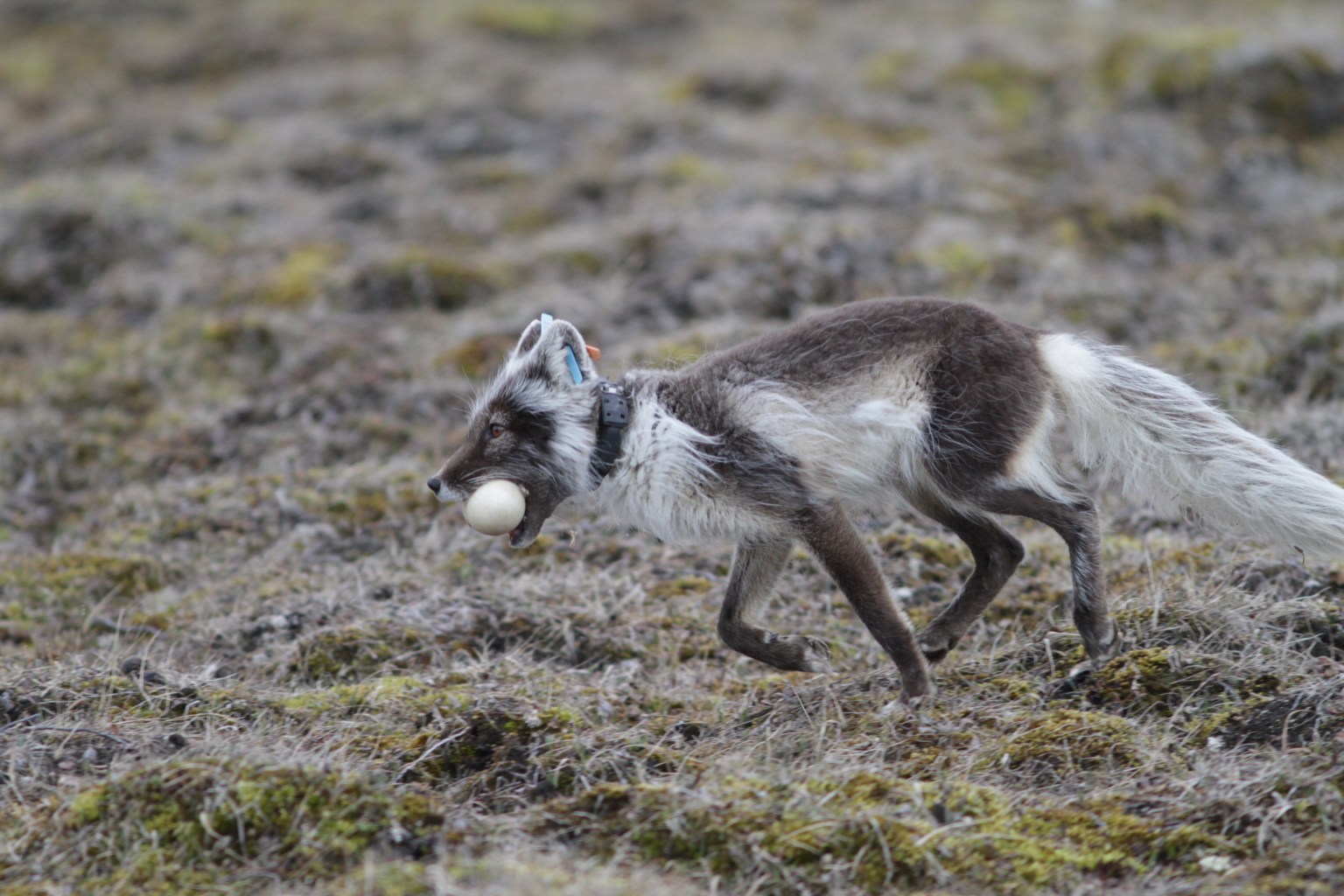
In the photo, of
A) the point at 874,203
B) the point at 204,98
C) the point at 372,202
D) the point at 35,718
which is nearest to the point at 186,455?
the point at 35,718

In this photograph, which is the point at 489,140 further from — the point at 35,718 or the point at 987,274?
the point at 35,718

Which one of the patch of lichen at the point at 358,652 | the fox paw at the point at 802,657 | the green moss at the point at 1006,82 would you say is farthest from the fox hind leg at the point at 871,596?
the green moss at the point at 1006,82

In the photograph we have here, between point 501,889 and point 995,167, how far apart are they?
11105 mm

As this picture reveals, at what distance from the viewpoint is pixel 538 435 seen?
5.38 m

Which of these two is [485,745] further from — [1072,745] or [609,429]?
[1072,745]

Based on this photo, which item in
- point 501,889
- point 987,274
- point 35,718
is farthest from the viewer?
point 987,274

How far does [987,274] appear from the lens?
10133 millimetres

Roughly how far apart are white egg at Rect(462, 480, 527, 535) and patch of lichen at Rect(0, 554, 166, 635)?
2.71 metres

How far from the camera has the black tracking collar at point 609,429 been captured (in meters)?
5.25

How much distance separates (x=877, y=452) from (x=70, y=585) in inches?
183

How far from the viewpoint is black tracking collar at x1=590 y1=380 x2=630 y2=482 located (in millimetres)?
5254

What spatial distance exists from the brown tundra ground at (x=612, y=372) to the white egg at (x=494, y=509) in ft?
2.35

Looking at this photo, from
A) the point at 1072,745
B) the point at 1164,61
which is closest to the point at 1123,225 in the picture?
the point at 1164,61

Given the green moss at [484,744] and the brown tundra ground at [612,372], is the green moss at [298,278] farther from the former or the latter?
the green moss at [484,744]
